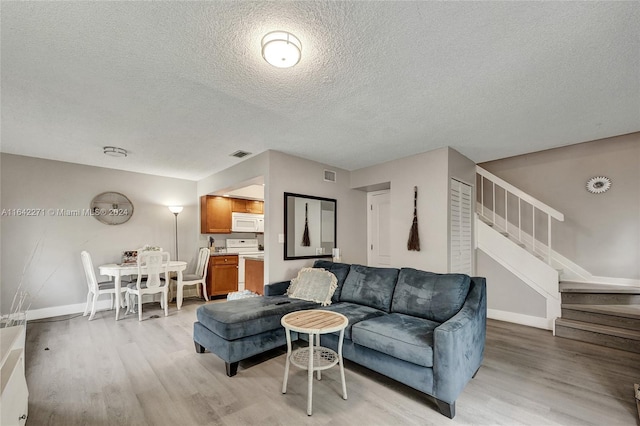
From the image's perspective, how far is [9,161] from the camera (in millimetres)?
4180

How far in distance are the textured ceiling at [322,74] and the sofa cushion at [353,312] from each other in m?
2.03

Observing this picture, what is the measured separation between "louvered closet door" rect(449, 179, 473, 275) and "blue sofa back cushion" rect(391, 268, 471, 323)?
1.09 m

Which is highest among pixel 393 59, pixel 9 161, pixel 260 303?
pixel 393 59

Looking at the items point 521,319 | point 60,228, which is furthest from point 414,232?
point 60,228

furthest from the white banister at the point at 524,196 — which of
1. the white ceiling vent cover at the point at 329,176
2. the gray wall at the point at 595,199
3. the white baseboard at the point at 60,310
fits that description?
the white baseboard at the point at 60,310

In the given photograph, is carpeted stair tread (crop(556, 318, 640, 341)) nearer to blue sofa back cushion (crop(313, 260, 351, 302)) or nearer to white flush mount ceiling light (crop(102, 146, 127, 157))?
blue sofa back cushion (crop(313, 260, 351, 302))

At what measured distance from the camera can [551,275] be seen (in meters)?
3.78

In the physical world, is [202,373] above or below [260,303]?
below

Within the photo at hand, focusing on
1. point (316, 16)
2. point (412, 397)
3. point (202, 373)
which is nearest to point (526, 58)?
point (316, 16)

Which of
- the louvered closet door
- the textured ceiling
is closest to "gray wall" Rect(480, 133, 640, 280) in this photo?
the textured ceiling

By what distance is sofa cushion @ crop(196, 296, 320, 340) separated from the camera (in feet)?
8.65

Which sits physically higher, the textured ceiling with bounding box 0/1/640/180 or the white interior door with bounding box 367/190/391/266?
the textured ceiling with bounding box 0/1/640/180

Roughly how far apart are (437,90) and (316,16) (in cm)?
129

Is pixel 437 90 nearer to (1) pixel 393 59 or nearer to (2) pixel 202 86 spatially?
(1) pixel 393 59
